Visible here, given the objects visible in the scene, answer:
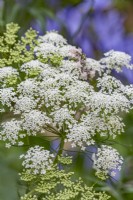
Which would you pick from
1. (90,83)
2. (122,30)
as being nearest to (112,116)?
(90,83)

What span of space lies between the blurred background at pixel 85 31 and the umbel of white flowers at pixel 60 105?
0.22ft

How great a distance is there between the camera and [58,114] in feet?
3.41

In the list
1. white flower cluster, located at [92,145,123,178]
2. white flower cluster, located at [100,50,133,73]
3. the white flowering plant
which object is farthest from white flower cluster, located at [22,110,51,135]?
white flower cluster, located at [100,50,133,73]

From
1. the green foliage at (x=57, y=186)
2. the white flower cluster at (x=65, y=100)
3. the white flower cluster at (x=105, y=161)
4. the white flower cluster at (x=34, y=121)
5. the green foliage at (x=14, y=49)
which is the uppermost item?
the green foliage at (x=14, y=49)

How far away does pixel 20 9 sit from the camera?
178 centimetres

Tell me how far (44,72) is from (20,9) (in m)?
0.71

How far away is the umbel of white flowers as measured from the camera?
3.39 feet

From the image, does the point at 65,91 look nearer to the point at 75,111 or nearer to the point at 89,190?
the point at 75,111

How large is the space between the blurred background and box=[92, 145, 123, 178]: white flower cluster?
0.16ft

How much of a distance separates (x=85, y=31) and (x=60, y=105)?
2029 mm

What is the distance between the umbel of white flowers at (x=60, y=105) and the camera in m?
1.03

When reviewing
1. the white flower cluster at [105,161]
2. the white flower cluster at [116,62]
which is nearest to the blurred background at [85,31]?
the white flower cluster at [105,161]

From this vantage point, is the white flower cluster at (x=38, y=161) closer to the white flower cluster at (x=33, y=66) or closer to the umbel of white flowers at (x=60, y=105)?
the umbel of white flowers at (x=60, y=105)

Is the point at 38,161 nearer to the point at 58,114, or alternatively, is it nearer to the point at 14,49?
the point at 58,114
